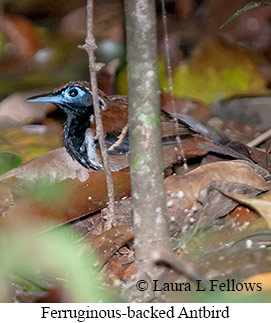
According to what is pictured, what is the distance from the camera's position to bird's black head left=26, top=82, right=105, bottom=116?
4648mm

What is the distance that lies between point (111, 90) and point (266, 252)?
268 centimetres

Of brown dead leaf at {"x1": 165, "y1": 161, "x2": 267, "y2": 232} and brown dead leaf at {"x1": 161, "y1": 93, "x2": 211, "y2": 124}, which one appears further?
brown dead leaf at {"x1": 161, "y1": 93, "x2": 211, "y2": 124}

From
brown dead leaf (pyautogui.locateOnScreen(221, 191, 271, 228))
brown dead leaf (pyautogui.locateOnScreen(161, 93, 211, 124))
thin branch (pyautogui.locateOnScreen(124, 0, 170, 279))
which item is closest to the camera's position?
thin branch (pyautogui.locateOnScreen(124, 0, 170, 279))

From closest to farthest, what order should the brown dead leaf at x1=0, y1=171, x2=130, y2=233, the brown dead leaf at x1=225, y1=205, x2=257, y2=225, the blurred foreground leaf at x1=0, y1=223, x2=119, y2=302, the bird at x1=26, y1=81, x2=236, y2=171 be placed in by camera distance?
the blurred foreground leaf at x1=0, y1=223, x2=119, y2=302, the brown dead leaf at x1=225, y1=205, x2=257, y2=225, the brown dead leaf at x1=0, y1=171, x2=130, y2=233, the bird at x1=26, y1=81, x2=236, y2=171

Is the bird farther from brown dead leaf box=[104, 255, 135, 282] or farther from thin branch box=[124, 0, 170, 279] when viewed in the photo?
thin branch box=[124, 0, 170, 279]

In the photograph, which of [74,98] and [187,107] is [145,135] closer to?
[74,98]

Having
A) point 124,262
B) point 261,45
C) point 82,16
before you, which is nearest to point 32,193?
point 124,262

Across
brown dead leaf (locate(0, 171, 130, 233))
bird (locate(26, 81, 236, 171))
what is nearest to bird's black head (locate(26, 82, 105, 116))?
bird (locate(26, 81, 236, 171))

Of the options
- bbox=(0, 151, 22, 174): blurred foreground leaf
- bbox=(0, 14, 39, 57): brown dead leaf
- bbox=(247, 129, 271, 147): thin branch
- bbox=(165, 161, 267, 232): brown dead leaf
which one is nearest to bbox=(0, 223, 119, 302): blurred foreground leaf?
bbox=(165, 161, 267, 232): brown dead leaf

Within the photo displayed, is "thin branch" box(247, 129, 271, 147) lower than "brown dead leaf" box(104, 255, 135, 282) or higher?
higher

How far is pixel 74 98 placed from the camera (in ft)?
15.4

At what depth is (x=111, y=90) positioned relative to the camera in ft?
17.6

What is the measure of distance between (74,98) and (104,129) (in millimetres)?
368

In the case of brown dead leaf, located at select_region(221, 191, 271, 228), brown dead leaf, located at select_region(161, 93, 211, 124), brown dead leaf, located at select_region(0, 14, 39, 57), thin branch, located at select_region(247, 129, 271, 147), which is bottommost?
brown dead leaf, located at select_region(221, 191, 271, 228)
